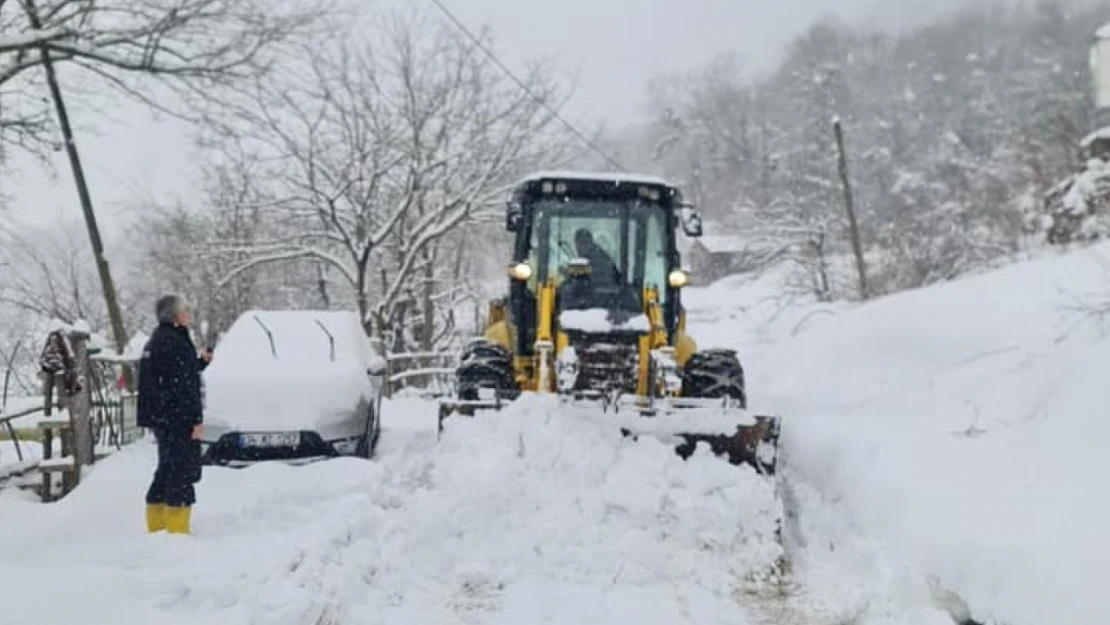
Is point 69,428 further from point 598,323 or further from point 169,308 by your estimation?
point 598,323

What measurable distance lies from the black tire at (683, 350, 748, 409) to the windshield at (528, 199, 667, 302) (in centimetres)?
86

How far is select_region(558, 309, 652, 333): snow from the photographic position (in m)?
8.23

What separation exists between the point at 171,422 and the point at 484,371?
2.75m

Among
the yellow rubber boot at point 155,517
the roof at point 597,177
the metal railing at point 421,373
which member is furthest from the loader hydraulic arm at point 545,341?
the metal railing at point 421,373

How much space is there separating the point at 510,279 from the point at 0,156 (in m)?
6.56

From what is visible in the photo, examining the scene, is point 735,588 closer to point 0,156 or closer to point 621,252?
point 621,252

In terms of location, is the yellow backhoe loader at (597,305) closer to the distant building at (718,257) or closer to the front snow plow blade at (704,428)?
the front snow plow blade at (704,428)

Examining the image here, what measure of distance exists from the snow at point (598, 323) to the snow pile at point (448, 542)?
3.64 ft

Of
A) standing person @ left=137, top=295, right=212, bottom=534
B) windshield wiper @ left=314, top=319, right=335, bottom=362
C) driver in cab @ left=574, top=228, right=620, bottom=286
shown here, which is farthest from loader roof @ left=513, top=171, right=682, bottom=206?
standing person @ left=137, top=295, right=212, bottom=534

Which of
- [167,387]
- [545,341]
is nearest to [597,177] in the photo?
[545,341]

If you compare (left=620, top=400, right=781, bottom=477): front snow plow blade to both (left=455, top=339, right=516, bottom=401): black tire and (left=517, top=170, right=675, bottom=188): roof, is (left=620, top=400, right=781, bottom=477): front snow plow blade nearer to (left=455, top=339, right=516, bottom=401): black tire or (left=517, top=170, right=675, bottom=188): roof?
(left=455, top=339, right=516, bottom=401): black tire

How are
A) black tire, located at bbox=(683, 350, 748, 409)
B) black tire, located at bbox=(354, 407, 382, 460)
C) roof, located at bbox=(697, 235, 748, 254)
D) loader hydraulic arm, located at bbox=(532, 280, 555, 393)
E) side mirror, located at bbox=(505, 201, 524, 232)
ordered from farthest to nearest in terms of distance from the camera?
roof, located at bbox=(697, 235, 748, 254) → black tire, located at bbox=(354, 407, 382, 460) → side mirror, located at bbox=(505, 201, 524, 232) → black tire, located at bbox=(683, 350, 748, 409) → loader hydraulic arm, located at bbox=(532, 280, 555, 393)

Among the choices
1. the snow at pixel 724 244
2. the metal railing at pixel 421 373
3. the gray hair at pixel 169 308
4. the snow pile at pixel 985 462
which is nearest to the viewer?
the snow pile at pixel 985 462

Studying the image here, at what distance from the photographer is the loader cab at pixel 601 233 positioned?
9000 millimetres
